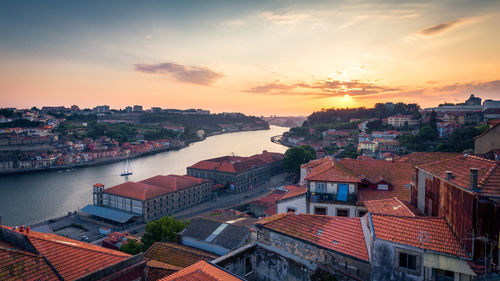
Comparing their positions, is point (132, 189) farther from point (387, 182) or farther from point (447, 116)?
point (447, 116)

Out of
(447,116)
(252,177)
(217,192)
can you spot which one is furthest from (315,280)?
(447,116)

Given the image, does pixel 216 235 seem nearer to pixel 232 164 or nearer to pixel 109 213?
pixel 109 213

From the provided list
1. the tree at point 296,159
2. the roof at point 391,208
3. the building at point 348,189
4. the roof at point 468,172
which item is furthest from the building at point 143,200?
the roof at point 468,172

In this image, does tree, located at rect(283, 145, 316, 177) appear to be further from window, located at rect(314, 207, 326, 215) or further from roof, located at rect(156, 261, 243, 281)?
roof, located at rect(156, 261, 243, 281)

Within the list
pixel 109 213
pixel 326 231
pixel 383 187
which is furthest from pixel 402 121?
pixel 326 231

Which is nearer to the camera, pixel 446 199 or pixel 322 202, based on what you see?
pixel 446 199

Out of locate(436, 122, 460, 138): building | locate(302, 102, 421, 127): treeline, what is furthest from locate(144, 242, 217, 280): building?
locate(302, 102, 421, 127): treeline

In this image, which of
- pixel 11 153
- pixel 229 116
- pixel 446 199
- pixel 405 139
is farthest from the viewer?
pixel 229 116
